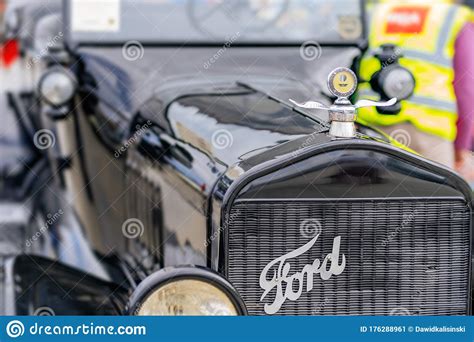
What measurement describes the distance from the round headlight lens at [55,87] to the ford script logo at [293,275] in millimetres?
1540

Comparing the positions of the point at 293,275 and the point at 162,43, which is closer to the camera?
the point at 293,275

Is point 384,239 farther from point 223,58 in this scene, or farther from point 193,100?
point 223,58

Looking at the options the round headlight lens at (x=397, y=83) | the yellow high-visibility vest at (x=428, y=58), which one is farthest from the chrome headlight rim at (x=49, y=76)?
the yellow high-visibility vest at (x=428, y=58)

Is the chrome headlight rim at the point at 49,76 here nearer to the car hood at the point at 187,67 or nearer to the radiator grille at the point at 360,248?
Result: the car hood at the point at 187,67

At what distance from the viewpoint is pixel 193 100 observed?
3.71 m

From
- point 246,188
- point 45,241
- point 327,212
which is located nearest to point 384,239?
point 327,212

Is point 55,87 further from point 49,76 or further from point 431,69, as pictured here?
point 431,69

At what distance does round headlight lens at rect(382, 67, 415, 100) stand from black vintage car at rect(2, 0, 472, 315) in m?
0.26

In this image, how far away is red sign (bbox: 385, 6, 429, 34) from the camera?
15.9 ft

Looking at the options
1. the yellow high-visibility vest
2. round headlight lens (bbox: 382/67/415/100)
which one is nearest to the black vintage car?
round headlight lens (bbox: 382/67/415/100)

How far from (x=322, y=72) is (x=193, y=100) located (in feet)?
2.37

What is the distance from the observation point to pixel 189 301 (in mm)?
2523

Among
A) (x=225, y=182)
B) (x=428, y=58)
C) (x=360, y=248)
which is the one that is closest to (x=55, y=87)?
(x=225, y=182)

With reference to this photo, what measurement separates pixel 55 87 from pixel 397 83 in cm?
139
